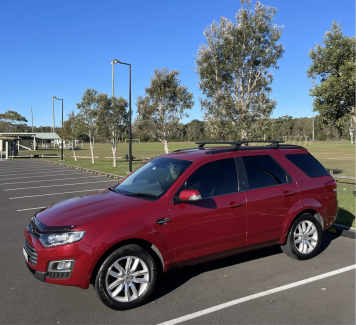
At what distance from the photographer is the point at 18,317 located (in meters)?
3.42

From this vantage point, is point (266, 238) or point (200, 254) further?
point (266, 238)

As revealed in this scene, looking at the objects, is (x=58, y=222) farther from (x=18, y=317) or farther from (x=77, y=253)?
(x=18, y=317)

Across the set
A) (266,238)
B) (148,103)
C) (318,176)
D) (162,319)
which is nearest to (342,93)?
(318,176)

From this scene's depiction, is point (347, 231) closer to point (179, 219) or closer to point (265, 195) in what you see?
point (265, 195)

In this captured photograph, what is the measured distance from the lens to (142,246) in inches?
146

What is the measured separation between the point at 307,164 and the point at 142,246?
3139mm

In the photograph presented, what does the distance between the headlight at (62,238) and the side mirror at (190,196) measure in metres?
1.18

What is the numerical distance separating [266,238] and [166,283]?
5.01 ft

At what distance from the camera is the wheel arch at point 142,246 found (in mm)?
3492

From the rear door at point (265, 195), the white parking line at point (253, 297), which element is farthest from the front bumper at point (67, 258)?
the rear door at point (265, 195)

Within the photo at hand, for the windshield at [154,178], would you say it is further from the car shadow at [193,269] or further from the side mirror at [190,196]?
the car shadow at [193,269]

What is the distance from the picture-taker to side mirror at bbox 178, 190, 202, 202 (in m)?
3.77

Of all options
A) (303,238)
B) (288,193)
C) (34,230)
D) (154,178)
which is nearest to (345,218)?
(303,238)

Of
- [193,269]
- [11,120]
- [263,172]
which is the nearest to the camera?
[193,269]
